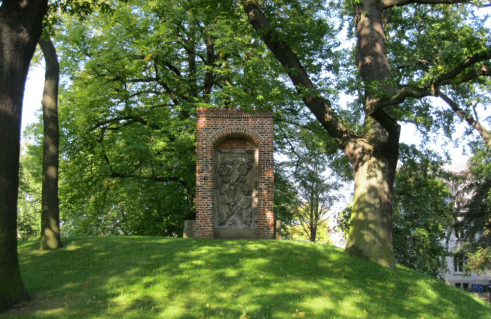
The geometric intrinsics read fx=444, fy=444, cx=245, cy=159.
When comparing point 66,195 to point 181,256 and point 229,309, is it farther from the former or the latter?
point 229,309

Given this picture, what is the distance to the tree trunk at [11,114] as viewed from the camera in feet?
24.4

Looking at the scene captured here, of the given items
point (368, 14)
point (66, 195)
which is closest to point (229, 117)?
point (368, 14)

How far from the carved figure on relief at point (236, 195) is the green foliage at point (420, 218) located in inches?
374

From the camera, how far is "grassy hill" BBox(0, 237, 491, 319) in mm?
7398

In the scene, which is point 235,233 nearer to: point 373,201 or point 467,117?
point 373,201

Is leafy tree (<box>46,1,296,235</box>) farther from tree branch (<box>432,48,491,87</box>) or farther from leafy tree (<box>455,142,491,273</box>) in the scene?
leafy tree (<box>455,142,491,273</box>)

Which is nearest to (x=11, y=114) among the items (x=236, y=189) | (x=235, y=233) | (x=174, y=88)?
(x=236, y=189)

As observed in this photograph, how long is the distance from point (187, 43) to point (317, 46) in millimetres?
8300

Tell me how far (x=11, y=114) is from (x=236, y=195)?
7540 millimetres

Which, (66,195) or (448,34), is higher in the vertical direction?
(448,34)

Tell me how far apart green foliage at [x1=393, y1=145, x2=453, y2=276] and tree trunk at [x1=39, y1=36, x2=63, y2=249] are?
14.9 metres

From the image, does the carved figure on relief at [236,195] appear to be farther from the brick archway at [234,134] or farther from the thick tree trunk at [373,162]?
the thick tree trunk at [373,162]

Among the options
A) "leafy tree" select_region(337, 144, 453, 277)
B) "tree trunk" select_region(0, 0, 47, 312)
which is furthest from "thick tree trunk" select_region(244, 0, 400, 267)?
"leafy tree" select_region(337, 144, 453, 277)

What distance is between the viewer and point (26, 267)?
33.2ft
